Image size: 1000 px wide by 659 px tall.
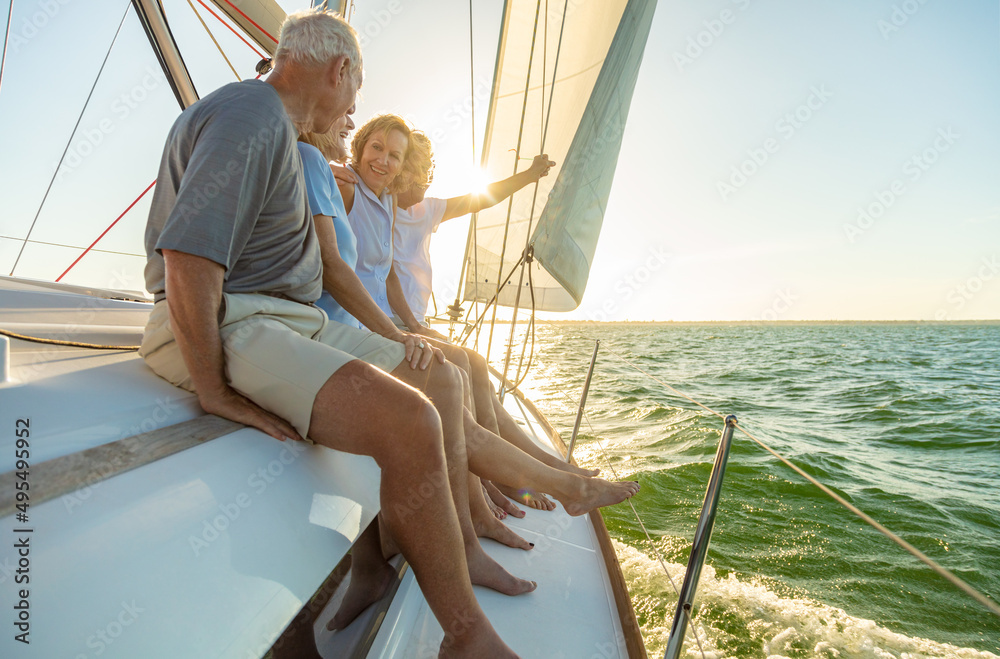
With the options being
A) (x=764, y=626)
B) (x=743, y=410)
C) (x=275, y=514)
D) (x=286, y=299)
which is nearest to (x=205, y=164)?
(x=286, y=299)

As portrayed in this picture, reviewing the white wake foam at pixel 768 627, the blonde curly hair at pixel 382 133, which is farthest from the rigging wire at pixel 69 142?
the white wake foam at pixel 768 627

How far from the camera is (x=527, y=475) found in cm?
124

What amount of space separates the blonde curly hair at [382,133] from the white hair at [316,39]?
772 mm

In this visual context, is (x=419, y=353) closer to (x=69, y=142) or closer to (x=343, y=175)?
(x=343, y=175)

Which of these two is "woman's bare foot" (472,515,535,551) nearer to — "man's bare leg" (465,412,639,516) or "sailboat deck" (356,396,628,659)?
"sailboat deck" (356,396,628,659)

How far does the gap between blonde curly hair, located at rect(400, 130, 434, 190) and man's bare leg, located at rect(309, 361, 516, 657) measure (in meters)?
1.30

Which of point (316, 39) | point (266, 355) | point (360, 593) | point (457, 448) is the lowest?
point (360, 593)

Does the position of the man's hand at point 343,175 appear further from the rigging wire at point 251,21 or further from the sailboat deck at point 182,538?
the rigging wire at point 251,21

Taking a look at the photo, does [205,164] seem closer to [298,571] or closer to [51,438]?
[51,438]

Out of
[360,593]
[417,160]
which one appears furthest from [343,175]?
[360,593]

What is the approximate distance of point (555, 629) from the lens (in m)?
1.05

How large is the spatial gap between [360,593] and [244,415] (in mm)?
573

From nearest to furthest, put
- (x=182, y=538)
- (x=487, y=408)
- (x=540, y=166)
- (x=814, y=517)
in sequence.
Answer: (x=182, y=538) → (x=487, y=408) → (x=540, y=166) → (x=814, y=517)

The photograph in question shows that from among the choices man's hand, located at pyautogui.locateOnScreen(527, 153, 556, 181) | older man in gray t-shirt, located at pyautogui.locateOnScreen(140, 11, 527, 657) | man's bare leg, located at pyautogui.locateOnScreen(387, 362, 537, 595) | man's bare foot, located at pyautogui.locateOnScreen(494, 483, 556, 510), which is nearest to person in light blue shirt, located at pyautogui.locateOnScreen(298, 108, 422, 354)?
man's bare leg, located at pyautogui.locateOnScreen(387, 362, 537, 595)
